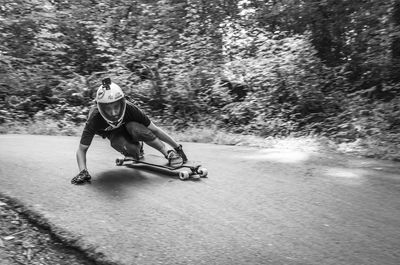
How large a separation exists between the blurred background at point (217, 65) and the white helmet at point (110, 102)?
14.7 feet

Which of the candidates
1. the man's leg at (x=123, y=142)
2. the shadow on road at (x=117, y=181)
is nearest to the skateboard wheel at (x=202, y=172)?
the shadow on road at (x=117, y=181)

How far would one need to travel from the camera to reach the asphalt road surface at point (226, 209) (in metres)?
3.59

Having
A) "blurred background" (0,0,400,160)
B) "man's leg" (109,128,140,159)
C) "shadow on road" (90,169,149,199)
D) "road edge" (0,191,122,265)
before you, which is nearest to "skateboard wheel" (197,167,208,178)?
"shadow on road" (90,169,149,199)

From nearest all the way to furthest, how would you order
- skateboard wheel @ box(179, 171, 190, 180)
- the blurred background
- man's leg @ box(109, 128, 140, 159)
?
skateboard wheel @ box(179, 171, 190, 180)
man's leg @ box(109, 128, 140, 159)
the blurred background

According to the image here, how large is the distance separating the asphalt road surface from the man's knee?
1.91 feet

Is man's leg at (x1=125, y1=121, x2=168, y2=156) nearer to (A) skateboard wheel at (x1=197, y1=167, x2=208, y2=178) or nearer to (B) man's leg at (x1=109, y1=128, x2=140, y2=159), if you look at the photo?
(B) man's leg at (x1=109, y1=128, x2=140, y2=159)

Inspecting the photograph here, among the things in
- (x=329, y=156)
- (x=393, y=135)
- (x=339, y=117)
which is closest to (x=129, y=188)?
(x=329, y=156)

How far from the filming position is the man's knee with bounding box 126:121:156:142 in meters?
5.97

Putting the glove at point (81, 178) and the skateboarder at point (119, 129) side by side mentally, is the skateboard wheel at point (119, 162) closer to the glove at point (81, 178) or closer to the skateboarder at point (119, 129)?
the skateboarder at point (119, 129)

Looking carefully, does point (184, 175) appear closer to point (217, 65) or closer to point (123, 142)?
point (123, 142)

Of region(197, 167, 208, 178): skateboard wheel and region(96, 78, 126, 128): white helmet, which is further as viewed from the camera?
region(197, 167, 208, 178): skateboard wheel

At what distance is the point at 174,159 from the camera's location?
20.0 feet

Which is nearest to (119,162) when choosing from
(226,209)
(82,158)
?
(82,158)

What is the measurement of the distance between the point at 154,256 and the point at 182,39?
11.9 metres
